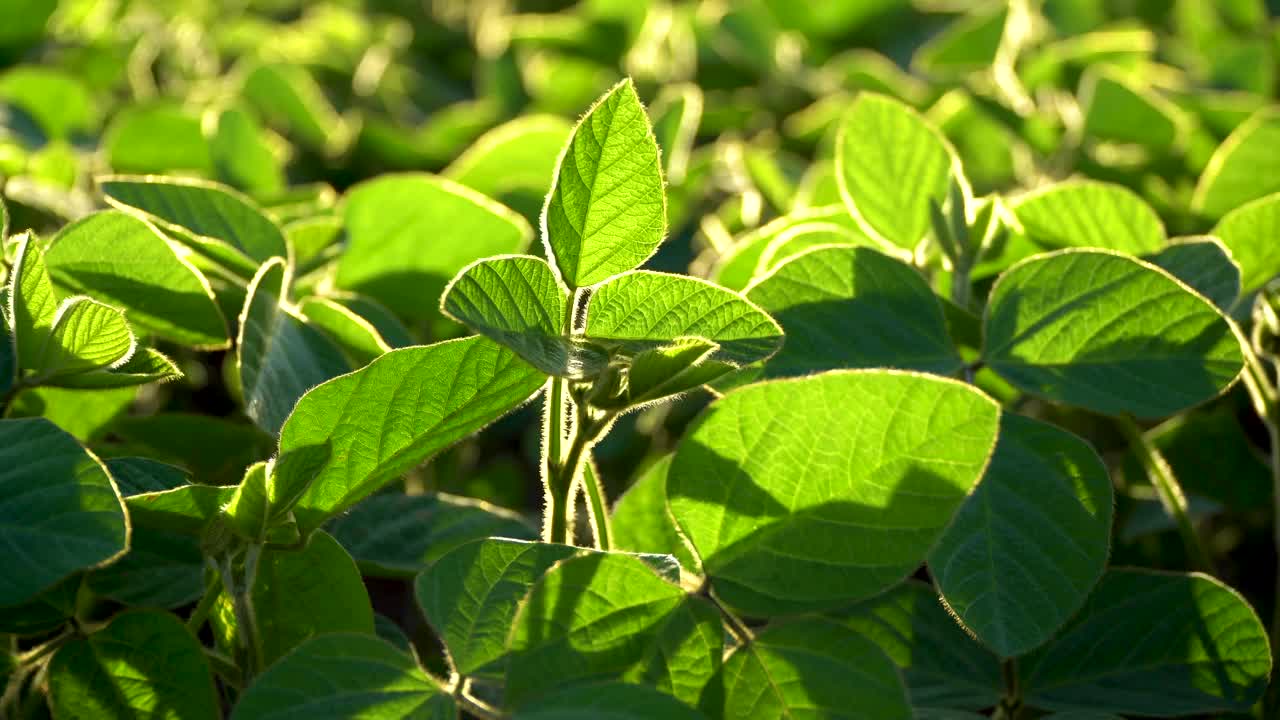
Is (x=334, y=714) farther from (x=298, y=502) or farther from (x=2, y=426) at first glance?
(x=2, y=426)

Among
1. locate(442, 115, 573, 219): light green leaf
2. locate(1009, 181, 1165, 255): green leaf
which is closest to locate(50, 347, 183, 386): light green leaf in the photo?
locate(442, 115, 573, 219): light green leaf

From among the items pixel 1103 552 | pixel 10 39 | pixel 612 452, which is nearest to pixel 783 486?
pixel 1103 552

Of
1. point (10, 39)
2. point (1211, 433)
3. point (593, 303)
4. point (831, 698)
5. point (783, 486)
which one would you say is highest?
point (10, 39)

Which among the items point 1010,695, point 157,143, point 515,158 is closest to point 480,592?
point 1010,695

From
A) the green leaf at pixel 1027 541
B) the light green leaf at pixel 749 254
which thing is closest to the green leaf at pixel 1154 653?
the green leaf at pixel 1027 541

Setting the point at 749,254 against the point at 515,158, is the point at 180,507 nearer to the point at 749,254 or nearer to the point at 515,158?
the point at 749,254

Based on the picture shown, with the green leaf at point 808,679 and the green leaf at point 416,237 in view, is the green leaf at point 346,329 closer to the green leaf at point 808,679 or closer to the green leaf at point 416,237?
the green leaf at point 416,237
